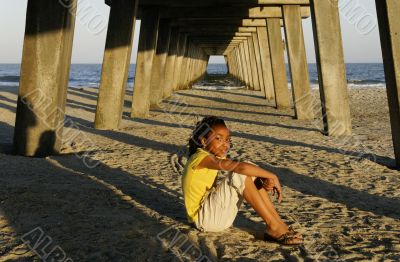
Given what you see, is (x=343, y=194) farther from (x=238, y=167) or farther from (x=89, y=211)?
(x=89, y=211)

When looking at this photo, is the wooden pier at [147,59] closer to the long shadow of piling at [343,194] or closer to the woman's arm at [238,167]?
the long shadow of piling at [343,194]

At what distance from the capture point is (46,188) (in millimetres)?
4531

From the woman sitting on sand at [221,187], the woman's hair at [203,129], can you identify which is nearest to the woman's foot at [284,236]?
the woman sitting on sand at [221,187]

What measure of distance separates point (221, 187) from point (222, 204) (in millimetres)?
122

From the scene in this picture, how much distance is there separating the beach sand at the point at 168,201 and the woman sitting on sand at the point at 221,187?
0.12 meters

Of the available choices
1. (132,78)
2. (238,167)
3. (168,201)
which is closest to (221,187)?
(238,167)

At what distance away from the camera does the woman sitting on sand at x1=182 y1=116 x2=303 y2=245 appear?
313cm

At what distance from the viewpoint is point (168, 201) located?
4414 millimetres

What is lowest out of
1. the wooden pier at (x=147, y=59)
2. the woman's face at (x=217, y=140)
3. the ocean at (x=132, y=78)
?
the woman's face at (x=217, y=140)

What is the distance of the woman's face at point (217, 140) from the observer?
3.21 metres

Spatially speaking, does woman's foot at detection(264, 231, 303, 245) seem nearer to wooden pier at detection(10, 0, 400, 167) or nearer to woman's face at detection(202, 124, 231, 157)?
woman's face at detection(202, 124, 231, 157)

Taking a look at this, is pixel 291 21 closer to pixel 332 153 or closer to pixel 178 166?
pixel 332 153

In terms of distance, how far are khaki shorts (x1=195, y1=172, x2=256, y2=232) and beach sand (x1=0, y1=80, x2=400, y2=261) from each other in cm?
9

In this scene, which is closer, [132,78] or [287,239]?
[287,239]
